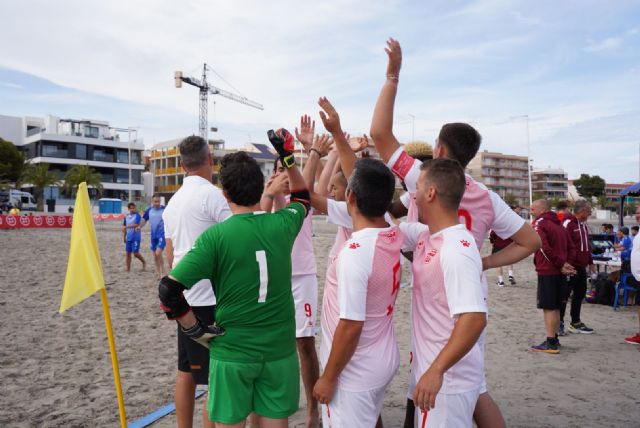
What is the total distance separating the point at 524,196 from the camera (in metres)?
138

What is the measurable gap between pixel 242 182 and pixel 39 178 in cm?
6601

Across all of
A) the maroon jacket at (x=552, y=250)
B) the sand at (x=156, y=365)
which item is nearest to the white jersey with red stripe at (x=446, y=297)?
the sand at (x=156, y=365)

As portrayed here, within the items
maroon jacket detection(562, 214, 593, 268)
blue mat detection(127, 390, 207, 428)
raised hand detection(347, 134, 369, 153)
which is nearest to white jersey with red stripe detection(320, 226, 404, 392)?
raised hand detection(347, 134, 369, 153)

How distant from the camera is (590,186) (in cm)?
11544

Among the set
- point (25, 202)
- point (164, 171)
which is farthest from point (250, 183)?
point (164, 171)

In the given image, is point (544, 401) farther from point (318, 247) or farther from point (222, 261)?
point (318, 247)

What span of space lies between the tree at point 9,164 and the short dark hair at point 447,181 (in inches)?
2346

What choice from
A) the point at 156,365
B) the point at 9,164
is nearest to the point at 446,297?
the point at 156,365

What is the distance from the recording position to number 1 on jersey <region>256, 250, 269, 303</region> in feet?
8.55

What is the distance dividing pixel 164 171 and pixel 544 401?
308 feet

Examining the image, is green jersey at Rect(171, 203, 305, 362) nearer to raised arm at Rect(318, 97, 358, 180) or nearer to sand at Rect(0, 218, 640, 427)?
raised arm at Rect(318, 97, 358, 180)

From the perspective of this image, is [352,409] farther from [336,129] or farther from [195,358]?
[336,129]

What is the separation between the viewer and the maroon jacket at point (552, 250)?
708 cm

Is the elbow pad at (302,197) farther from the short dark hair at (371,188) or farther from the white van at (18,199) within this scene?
the white van at (18,199)
